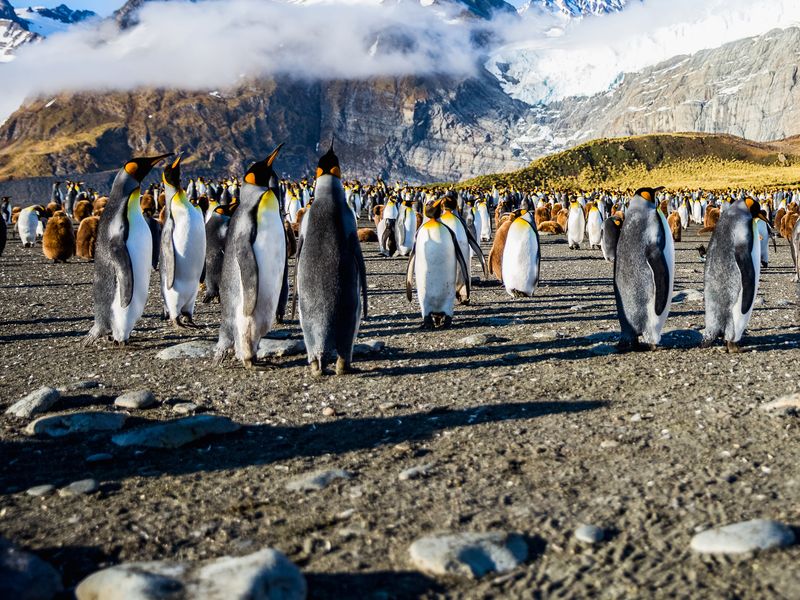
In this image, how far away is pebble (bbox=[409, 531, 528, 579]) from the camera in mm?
2422

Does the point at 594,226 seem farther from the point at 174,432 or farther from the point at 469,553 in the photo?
the point at 469,553

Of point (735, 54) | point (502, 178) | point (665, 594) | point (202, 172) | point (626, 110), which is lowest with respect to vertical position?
point (665, 594)

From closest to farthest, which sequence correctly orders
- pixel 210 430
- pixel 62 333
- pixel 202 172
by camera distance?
pixel 210 430 < pixel 62 333 < pixel 202 172

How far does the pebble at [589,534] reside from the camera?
262cm

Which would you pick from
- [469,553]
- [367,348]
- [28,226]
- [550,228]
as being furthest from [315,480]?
[550,228]

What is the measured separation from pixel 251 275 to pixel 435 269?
7.50ft

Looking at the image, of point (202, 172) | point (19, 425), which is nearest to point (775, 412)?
point (19, 425)

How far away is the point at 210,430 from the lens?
3982 mm

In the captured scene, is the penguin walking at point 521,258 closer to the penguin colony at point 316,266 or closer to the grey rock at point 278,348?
the penguin colony at point 316,266

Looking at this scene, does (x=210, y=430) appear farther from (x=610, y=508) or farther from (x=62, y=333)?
(x=62, y=333)

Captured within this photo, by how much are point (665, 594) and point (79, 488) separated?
2.36 metres

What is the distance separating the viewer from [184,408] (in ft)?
14.8

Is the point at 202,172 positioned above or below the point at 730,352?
above

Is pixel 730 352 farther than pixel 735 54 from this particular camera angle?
No
